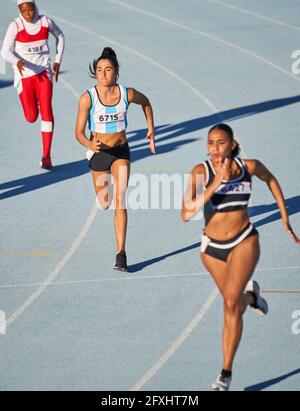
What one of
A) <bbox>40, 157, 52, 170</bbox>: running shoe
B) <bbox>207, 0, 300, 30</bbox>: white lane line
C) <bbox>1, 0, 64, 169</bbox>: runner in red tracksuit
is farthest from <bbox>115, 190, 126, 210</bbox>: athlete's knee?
<bbox>207, 0, 300, 30</bbox>: white lane line

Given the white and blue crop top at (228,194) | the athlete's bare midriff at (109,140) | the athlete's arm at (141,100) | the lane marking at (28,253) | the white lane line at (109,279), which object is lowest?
the white lane line at (109,279)

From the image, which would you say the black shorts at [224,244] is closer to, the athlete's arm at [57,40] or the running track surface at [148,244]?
the running track surface at [148,244]

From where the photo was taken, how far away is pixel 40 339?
875 cm

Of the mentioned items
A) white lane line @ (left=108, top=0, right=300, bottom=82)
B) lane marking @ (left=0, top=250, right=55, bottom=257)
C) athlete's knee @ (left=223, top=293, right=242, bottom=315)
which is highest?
white lane line @ (left=108, top=0, right=300, bottom=82)

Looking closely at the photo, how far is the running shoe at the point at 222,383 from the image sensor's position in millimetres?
7634

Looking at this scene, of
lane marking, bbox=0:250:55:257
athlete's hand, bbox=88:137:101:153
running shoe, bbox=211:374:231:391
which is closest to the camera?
running shoe, bbox=211:374:231:391

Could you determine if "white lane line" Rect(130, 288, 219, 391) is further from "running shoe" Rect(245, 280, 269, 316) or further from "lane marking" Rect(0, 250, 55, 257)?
"lane marking" Rect(0, 250, 55, 257)

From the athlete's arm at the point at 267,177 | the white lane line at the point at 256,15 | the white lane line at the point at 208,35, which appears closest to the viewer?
the athlete's arm at the point at 267,177

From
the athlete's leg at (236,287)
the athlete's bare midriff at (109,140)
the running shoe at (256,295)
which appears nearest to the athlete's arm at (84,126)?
the athlete's bare midriff at (109,140)

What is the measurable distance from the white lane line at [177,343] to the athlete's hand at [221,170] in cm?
169

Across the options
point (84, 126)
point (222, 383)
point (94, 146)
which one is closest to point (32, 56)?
point (84, 126)

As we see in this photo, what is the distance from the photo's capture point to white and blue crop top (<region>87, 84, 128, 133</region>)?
10.2 meters

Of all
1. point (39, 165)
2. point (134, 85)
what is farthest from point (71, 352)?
point (134, 85)

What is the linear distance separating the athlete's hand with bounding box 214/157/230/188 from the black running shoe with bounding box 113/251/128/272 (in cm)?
276
